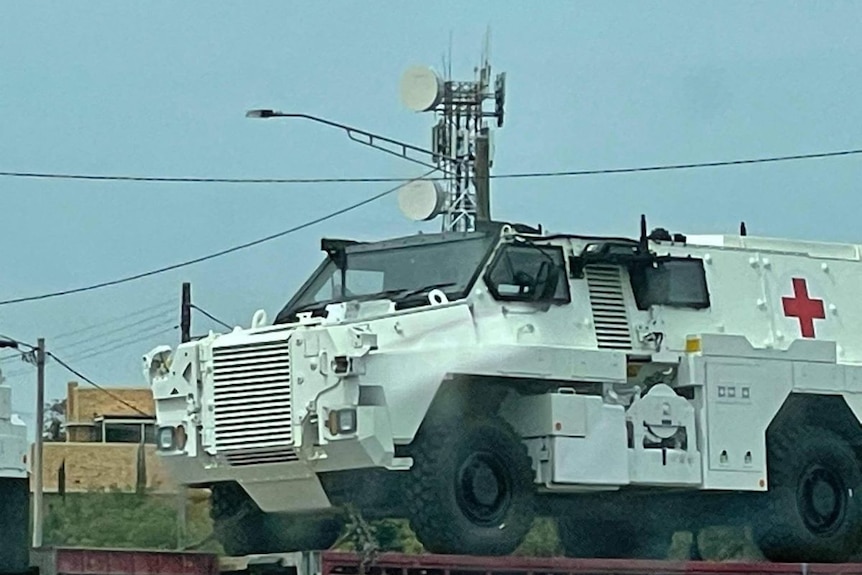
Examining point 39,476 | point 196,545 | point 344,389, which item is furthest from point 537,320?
point 39,476

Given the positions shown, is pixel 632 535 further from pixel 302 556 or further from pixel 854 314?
pixel 302 556

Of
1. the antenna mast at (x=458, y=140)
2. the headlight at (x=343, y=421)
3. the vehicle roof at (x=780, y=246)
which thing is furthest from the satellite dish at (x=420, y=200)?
the headlight at (x=343, y=421)

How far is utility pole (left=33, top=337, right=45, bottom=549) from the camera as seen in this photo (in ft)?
67.9

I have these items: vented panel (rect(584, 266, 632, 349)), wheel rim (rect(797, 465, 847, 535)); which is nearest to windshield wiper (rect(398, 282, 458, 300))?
vented panel (rect(584, 266, 632, 349))

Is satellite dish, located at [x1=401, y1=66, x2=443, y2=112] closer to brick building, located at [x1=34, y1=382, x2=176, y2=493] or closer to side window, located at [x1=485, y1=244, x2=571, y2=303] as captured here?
brick building, located at [x1=34, y1=382, x2=176, y2=493]

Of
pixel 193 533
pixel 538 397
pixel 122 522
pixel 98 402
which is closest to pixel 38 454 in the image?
pixel 122 522

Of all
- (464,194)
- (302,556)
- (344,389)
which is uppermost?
(464,194)

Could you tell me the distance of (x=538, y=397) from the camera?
55.1 feet

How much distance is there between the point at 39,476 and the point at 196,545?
19.0 ft

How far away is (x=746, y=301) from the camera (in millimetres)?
18328

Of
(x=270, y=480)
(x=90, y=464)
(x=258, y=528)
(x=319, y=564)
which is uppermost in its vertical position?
(x=90, y=464)

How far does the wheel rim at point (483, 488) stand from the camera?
16.3 metres

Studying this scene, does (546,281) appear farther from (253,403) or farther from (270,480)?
(270,480)

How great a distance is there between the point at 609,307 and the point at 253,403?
286 cm
